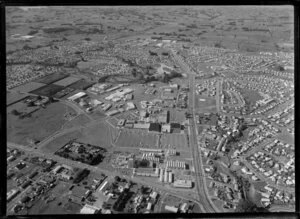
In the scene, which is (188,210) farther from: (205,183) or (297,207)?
(297,207)

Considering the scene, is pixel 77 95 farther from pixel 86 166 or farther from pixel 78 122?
pixel 86 166

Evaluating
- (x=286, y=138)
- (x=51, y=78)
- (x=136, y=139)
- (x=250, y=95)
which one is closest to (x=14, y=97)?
(x=51, y=78)

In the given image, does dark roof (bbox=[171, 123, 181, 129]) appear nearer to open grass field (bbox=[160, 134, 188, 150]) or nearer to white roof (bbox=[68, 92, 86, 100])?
open grass field (bbox=[160, 134, 188, 150])

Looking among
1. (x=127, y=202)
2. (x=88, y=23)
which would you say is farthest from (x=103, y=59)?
(x=127, y=202)

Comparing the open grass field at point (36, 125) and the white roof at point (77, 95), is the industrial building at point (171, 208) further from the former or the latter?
the white roof at point (77, 95)

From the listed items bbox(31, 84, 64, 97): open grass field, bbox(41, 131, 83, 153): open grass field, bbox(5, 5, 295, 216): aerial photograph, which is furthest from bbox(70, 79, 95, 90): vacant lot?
bbox(41, 131, 83, 153): open grass field
